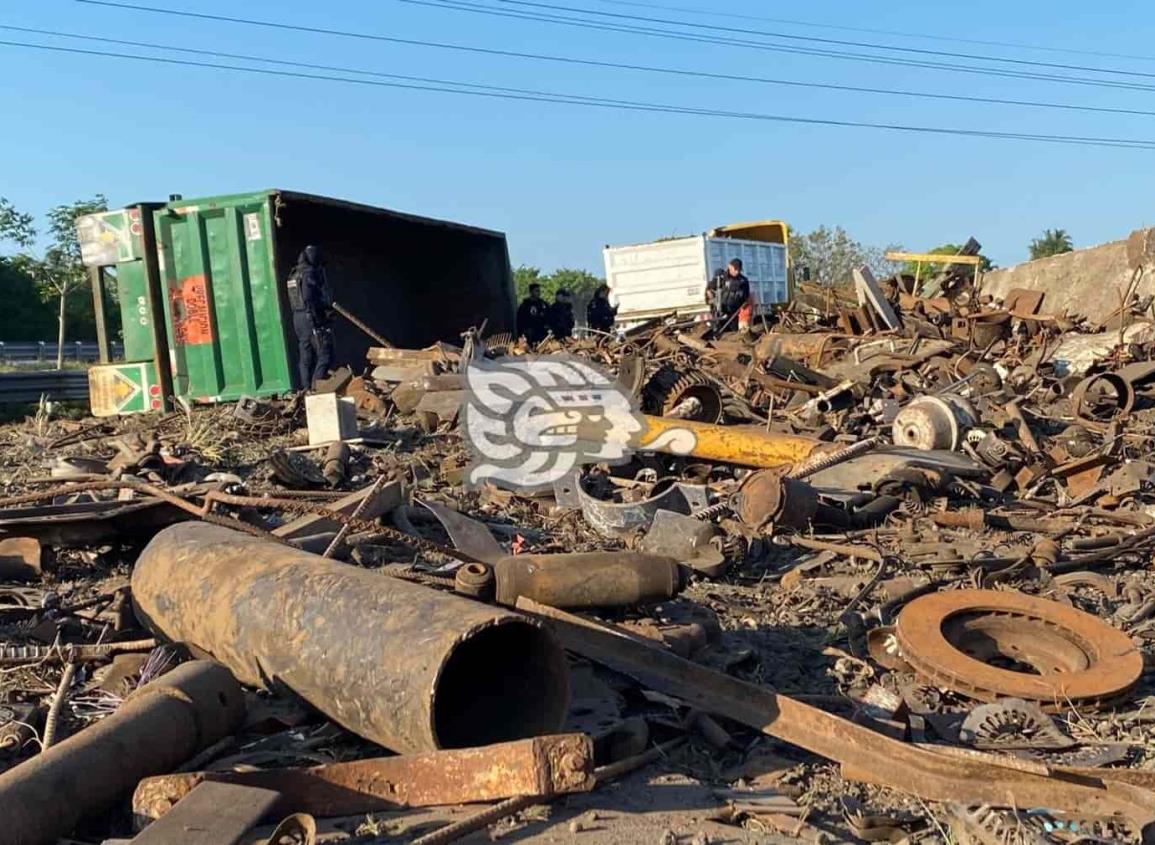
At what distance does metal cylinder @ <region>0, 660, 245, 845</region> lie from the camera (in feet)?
7.40

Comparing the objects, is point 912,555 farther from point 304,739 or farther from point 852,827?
point 304,739

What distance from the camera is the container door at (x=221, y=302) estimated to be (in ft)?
30.0

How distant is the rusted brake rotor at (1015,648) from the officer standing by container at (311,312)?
22.3ft

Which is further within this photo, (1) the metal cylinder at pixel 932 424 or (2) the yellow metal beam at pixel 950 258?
(2) the yellow metal beam at pixel 950 258

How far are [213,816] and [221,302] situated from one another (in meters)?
7.88

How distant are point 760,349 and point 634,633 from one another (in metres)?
7.45

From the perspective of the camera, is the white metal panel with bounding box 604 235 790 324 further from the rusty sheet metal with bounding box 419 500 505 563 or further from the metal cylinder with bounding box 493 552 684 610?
the metal cylinder with bounding box 493 552 684 610

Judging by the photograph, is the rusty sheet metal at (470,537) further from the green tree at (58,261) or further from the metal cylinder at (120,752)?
the green tree at (58,261)

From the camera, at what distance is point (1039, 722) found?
9.91ft

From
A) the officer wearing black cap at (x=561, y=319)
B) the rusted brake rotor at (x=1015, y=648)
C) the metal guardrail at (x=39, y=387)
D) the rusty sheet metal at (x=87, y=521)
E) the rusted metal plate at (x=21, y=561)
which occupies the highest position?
the officer wearing black cap at (x=561, y=319)

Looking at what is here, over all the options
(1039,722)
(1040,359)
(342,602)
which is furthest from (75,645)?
(1040,359)

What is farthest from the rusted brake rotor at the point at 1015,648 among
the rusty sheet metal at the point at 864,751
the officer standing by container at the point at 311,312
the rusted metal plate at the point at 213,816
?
the officer standing by container at the point at 311,312

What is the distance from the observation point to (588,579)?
12.3ft

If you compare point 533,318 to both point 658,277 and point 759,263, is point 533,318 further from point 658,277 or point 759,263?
point 759,263
